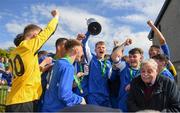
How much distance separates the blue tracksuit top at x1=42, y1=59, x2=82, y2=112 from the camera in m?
5.41

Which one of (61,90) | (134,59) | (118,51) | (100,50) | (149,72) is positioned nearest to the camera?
(61,90)

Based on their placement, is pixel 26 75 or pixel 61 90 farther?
pixel 26 75

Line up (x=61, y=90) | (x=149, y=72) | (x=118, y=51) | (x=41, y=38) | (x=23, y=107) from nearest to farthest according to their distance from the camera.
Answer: (x=61, y=90) < (x=149, y=72) < (x=23, y=107) < (x=41, y=38) < (x=118, y=51)

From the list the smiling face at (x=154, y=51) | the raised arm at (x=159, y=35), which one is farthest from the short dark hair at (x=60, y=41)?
the raised arm at (x=159, y=35)

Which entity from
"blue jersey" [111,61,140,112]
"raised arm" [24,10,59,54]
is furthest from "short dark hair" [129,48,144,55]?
"raised arm" [24,10,59,54]

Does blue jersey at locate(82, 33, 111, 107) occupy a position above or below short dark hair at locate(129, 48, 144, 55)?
below

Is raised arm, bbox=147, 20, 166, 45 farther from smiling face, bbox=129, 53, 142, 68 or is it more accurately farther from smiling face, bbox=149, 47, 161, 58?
smiling face, bbox=129, 53, 142, 68

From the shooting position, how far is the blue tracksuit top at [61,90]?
541cm

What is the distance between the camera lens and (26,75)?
6043 millimetres

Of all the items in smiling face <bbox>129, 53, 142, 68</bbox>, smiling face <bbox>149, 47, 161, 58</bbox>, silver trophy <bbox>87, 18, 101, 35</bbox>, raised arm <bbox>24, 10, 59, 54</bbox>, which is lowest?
smiling face <bbox>129, 53, 142, 68</bbox>

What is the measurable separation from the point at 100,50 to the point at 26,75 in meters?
1.98

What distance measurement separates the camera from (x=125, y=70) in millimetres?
7445

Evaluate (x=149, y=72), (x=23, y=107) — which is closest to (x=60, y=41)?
(x=23, y=107)

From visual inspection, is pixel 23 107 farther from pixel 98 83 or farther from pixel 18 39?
pixel 98 83
